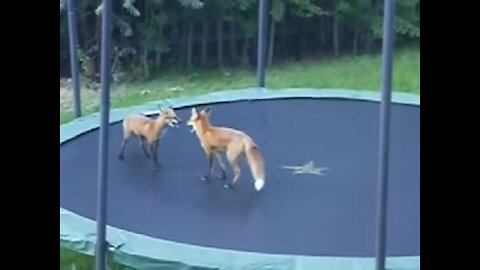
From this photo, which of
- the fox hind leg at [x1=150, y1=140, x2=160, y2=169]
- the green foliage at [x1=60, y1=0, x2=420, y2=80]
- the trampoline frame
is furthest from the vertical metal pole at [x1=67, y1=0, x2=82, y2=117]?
the trampoline frame

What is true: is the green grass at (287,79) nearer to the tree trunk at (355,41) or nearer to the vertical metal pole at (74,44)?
the tree trunk at (355,41)

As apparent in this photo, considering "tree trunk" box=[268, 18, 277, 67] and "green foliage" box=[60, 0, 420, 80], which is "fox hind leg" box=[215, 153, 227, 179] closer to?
"green foliage" box=[60, 0, 420, 80]

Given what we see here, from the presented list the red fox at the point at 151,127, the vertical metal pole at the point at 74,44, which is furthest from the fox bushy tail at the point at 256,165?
the vertical metal pole at the point at 74,44

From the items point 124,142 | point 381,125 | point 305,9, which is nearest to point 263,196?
point 124,142

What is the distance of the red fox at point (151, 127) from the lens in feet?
8.07

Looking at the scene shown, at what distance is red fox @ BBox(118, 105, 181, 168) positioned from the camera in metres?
2.46

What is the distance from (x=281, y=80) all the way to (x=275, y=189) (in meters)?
2.26

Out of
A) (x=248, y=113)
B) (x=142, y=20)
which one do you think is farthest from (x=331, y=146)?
(x=142, y=20)

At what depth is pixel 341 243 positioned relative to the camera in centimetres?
205

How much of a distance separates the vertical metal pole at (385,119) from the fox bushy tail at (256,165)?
2.32 ft

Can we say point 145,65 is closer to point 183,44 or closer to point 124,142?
point 183,44

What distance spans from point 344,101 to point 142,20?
1524 millimetres

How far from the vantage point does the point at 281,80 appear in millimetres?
4621

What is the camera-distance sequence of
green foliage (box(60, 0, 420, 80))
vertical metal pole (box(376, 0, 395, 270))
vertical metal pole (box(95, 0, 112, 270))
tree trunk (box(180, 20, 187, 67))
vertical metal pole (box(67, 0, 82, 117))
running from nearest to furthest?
vertical metal pole (box(376, 0, 395, 270)) → vertical metal pole (box(95, 0, 112, 270)) → vertical metal pole (box(67, 0, 82, 117)) → green foliage (box(60, 0, 420, 80)) → tree trunk (box(180, 20, 187, 67))
